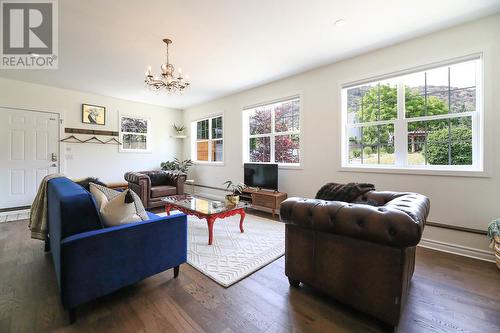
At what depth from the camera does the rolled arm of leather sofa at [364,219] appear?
1251mm

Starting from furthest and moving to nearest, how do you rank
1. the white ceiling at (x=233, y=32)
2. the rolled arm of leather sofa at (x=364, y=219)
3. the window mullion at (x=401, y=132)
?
the window mullion at (x=401, y=132), the white ceiling at (x=233, y=32), the rolled arm of leather sofa at (x=364, y=219)

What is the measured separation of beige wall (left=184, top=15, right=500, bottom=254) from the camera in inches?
95.8

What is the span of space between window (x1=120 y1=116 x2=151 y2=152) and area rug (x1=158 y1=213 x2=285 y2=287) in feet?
11.5

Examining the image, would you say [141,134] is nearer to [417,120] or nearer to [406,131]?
[406,131]

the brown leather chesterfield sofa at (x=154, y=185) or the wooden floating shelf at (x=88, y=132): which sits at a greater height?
the wooden floating shelf at (x=88, y=132)

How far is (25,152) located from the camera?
443cm

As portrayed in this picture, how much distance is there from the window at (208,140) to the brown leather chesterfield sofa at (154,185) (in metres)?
1.30

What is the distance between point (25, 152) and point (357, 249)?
612cm

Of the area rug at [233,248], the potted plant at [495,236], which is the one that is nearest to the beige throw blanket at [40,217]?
the area rug at [233,248]

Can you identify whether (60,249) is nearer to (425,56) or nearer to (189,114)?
(425,56)

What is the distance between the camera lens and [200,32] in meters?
A: 2.75

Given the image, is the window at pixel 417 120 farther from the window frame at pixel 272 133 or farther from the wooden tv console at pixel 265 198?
the wooden tv console at pixel 265 198

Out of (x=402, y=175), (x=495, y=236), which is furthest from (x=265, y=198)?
(x=495, y=236)

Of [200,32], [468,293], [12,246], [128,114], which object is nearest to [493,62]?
[468,293]
